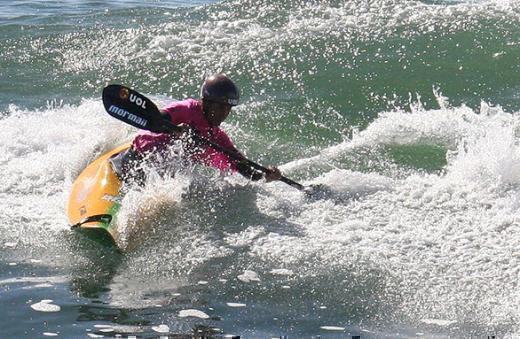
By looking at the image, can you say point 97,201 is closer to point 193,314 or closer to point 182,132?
point 182,132

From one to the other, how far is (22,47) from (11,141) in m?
4.44

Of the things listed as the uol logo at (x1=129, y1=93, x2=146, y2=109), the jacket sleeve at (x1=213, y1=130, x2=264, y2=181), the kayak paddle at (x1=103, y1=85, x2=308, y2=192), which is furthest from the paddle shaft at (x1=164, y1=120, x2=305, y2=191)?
the uol logo at (x1=129, y1=93, x2=146, y2=109)

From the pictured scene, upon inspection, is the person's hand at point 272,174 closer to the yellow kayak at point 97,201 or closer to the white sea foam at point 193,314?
the yellow kayak at point 97,201

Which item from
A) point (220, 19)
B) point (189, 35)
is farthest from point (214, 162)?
point (220, 19)

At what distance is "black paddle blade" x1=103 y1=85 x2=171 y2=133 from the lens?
6.82 metres

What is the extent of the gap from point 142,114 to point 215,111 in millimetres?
600

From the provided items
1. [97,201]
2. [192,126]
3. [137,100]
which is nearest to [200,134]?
[192,126]

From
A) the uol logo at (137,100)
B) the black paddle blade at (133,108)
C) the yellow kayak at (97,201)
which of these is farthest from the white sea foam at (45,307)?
the uol logo at (137,100)

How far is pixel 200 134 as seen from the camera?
275 inches

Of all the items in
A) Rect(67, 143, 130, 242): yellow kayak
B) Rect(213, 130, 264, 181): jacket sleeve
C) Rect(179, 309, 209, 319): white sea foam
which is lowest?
Rect(179, 309, 209, 319): white sea foam

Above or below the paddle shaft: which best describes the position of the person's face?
above

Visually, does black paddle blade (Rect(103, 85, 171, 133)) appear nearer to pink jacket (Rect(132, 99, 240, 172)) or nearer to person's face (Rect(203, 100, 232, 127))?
pink jacket (Rect(132, 99, 240, 172))

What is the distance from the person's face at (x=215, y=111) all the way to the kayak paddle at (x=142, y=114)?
0.61ft

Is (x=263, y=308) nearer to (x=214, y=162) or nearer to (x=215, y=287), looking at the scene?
(x=215, y=287)
